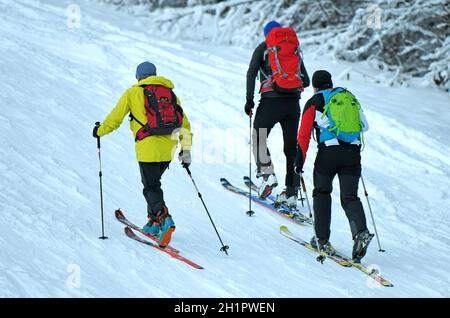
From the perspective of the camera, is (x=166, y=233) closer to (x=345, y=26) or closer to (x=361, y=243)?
(x=361, y=243)

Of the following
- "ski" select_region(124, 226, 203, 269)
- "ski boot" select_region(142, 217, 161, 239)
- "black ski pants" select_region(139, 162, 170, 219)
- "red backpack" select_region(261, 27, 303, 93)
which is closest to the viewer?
"ski" select_region(124, 226, 203, 269)

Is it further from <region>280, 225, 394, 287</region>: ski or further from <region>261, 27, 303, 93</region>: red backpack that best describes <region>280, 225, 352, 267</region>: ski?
<region>261, 27, 303, 93</region>: red backpack

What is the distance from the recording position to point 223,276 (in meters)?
5.79

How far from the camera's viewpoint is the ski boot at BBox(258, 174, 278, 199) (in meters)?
8.27

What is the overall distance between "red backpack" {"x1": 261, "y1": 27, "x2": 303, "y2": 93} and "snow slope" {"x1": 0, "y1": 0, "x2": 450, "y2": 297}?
1611mm

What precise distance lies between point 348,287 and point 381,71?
10675 mm

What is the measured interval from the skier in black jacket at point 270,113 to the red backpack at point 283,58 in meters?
0.11

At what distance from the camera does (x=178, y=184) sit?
344 inches

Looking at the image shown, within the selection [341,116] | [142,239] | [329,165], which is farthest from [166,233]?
[341,116]

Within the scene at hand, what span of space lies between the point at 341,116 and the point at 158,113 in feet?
5.62

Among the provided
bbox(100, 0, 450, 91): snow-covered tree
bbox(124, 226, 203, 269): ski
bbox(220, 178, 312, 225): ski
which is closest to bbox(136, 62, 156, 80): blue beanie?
bbox(124, 226, 203, 269): ski
